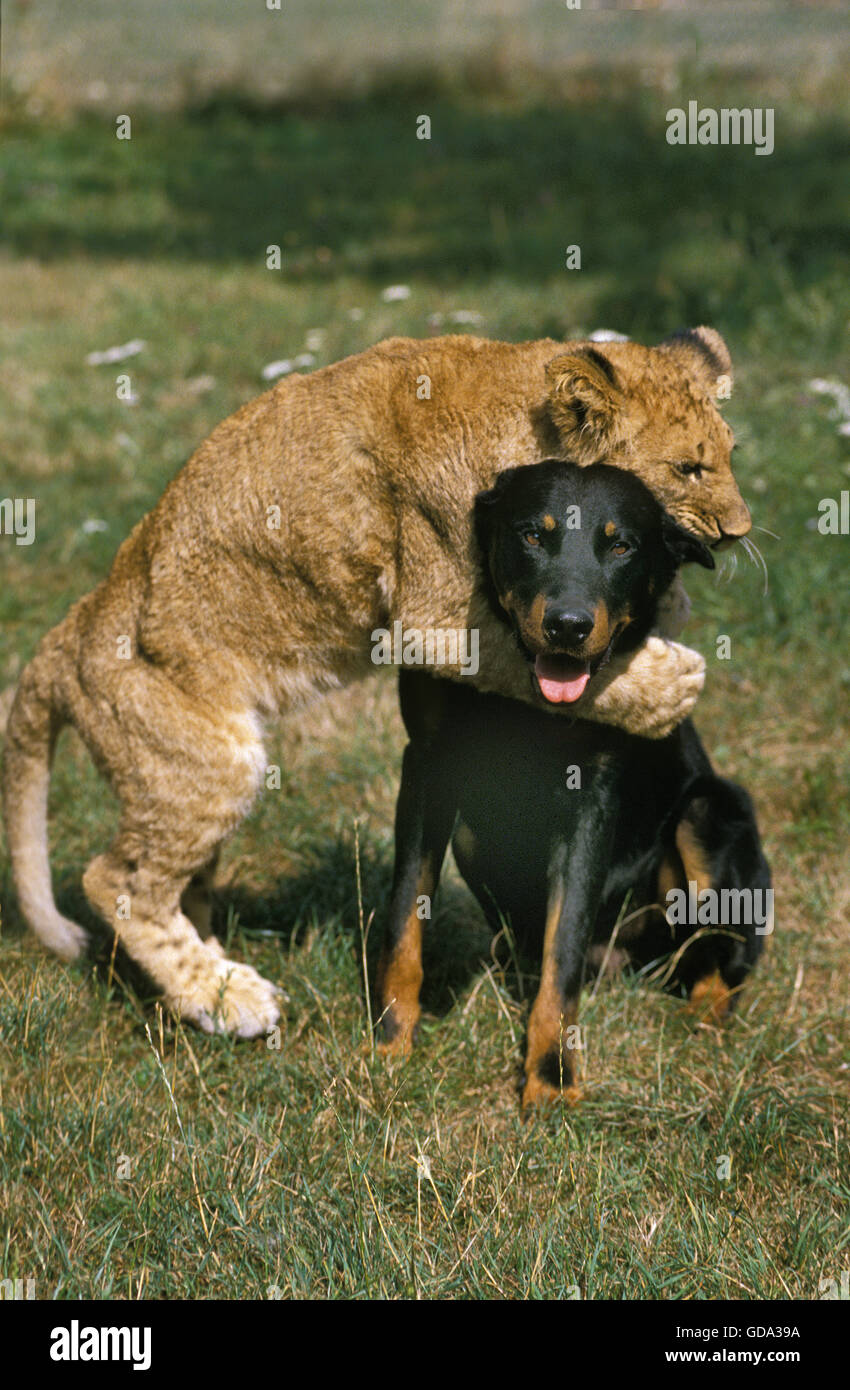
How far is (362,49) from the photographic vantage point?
16609 millimetres

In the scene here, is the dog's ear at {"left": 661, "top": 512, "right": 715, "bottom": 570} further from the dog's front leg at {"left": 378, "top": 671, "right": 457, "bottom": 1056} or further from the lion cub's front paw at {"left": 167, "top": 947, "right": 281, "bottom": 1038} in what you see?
the lion cub's front paw at {"left": 167, "top": 947, "right": 281, "bottom": 1038}

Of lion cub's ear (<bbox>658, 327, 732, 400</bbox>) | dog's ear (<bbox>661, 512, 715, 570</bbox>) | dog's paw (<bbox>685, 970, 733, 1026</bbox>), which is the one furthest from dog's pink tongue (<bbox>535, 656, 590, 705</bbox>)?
dog's paw (<bbox>685, 970, 733, 1026</bbox>)

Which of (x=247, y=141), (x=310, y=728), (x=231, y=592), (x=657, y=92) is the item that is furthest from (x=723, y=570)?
(x=247, y=141)

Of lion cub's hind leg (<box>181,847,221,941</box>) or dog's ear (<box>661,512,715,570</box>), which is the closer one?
dog's ear (<box>661,512,715,570</box>)

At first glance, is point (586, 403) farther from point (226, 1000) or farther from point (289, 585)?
point (226, 1000)

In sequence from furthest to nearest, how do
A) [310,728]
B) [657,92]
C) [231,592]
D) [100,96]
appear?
[100,96], [657,92], [310,728], [231,592]

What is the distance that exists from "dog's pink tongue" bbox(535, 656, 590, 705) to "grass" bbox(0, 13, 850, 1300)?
0.89 meters

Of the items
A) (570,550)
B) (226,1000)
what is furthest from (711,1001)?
(570,550)

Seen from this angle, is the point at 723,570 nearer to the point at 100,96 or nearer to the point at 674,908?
the point at 674,908

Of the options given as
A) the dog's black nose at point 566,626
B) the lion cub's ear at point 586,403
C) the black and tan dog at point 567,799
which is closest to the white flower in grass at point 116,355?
the black and tan dog at point 567,799

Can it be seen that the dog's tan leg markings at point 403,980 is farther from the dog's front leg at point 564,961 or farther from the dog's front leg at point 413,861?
the dog's front leg at point 564,961

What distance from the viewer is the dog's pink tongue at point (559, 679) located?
3078 mm

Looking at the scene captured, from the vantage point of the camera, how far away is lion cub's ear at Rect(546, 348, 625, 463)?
300 cm
